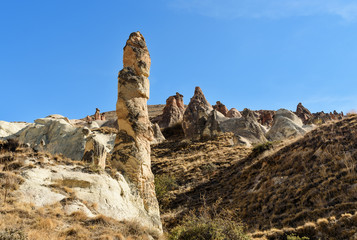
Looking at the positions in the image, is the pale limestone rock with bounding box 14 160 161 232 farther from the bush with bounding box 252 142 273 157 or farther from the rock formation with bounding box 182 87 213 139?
the rock formation with bounding box 182 87 213 139

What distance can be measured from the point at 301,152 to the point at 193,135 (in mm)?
22140

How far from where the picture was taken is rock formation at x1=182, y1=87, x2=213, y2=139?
38438 millimetres

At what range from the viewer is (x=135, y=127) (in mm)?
13391

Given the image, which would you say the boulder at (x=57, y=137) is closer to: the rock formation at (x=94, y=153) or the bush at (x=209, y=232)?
the rock formation at (x=94, y=153)

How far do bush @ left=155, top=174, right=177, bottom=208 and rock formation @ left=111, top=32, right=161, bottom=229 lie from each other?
6112 millimetres

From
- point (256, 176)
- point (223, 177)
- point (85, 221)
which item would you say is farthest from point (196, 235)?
point (223, 177)

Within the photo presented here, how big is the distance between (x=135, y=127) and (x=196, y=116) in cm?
3236

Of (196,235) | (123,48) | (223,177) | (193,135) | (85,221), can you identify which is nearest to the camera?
(85,221)

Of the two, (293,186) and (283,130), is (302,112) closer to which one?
(283,130)

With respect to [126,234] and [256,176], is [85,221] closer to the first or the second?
[126,234]

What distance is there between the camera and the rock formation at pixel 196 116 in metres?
38.4

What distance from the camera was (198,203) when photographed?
17.9 m

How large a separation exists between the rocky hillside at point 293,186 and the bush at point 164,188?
0.41 m

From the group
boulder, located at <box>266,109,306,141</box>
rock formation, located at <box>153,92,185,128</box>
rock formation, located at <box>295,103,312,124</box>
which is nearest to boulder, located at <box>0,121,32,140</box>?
boulder, located at <box>266,109,306,141</box>
